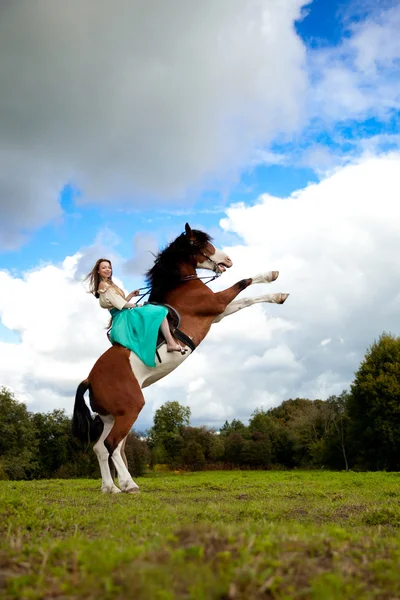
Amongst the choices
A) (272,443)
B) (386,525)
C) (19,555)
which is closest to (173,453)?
(272,443)

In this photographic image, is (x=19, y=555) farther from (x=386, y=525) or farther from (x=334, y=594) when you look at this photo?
(x=386, y=525)

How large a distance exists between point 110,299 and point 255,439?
3691 centimetres

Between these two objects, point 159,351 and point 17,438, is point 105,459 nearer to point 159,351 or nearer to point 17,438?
point 159,351

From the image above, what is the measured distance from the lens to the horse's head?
9344 millimetres

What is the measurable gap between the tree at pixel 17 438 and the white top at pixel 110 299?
86.1 feet

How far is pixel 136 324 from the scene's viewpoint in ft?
27.1

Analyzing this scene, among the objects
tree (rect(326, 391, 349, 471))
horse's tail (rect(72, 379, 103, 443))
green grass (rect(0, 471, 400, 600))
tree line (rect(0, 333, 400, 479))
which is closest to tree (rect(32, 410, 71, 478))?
tree line (rect(0, 333, 400, 479))

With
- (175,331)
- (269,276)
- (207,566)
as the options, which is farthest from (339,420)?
(207,566)

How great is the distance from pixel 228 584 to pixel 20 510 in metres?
3.35

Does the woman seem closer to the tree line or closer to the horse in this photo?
the horse

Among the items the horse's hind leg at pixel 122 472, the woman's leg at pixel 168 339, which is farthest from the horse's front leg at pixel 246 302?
the horse's hind leg at pixel 122 472

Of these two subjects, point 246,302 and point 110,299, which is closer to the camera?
point 110,299

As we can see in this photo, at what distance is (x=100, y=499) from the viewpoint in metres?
6.82

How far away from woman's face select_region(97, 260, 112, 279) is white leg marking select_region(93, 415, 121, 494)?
2.42 metres
